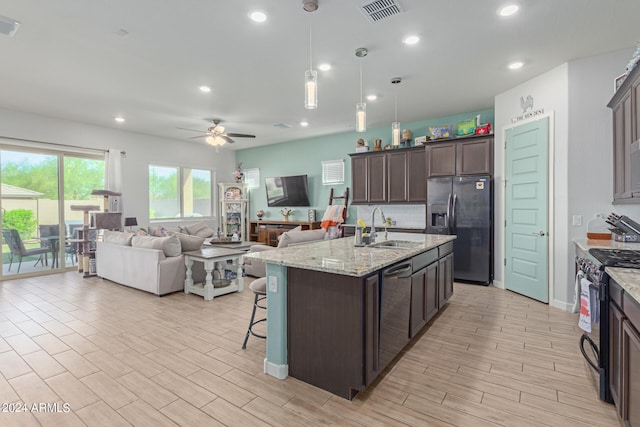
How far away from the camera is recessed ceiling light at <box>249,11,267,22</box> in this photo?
9.42 ft

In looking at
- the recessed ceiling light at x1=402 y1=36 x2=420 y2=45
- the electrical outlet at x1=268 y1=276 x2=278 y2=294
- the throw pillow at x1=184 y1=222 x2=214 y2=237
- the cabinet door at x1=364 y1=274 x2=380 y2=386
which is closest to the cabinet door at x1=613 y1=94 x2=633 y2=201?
the recessed ceiling light at x1=402 y1=36 x2=420 y2=45

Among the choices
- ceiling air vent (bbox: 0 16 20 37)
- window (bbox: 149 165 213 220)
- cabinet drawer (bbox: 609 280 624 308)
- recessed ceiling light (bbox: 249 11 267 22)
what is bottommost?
cabinet drawer (bbox: 609 280 624 308)

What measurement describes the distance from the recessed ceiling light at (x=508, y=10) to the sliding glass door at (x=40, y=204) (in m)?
7.74

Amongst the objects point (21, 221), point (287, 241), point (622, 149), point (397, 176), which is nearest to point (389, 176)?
point (397, 176)

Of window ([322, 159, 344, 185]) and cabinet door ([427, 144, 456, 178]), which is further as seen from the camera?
window ([322, 159, 344, 185])

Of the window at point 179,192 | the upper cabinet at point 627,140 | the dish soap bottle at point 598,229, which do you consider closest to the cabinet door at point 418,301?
the upper cabinet at point 627,140

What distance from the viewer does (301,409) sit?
207 centimetres

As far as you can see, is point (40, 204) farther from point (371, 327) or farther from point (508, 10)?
point (508, 10)

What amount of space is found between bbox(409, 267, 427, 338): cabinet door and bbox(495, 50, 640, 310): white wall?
2156 mm

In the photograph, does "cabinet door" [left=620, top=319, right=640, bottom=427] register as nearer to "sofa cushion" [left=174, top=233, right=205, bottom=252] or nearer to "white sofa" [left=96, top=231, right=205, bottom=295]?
"white sofa" [left=96, top=231, right=205, bottom=295]

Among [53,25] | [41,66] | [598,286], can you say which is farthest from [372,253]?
[41,66]

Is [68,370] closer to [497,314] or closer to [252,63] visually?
[252,63]

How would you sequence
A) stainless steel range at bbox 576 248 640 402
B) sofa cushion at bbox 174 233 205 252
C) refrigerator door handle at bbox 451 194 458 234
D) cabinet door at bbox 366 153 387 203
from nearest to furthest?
1. stainless steel range at bbox 576 248 640 402
2. sofa cushion at bbox 174 233 205 252
3. refrigerator door handle at bbox 451 194 458 234
4. cabinet door at bbox 366 153 387 203

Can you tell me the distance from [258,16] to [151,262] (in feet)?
11.9
